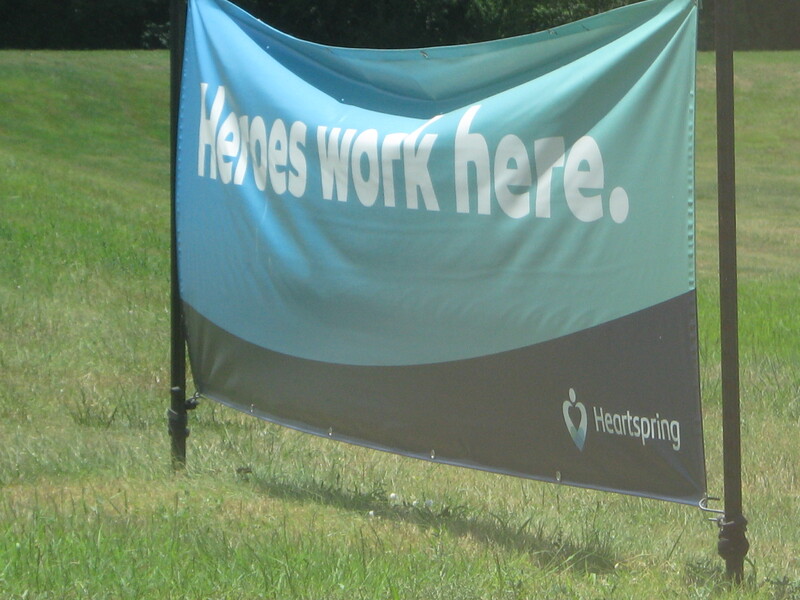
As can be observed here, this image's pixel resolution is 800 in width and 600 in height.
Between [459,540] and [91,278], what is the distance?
709cm

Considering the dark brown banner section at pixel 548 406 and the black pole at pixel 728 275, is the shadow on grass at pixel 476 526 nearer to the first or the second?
the dark brown banner section at pixel 548 406

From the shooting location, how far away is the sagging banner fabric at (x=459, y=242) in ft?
12.0

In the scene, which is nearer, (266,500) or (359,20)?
(266,500)

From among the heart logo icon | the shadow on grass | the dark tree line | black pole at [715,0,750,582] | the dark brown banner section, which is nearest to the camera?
black pole at [715,0,750,582]

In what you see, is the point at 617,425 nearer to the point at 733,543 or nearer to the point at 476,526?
the point at 733,543

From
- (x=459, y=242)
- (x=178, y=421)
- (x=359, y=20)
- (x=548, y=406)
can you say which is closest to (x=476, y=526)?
(x=548, y=406)

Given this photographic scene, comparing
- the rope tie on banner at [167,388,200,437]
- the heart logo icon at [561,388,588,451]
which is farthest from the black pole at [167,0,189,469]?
the heart logo icon at [561,388,588,451]

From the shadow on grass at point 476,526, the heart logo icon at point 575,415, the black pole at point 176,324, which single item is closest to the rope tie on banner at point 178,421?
the black pole at point 176,324

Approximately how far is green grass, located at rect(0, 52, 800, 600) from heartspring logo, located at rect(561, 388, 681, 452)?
454mm

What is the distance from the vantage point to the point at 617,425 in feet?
12.4

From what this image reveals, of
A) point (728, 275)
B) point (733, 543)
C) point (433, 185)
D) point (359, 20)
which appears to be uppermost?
point (359, 20)

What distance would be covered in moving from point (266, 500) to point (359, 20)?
160 ft

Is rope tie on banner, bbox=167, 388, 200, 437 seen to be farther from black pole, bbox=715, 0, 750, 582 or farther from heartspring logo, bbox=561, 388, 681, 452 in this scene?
black pole, bbox=715, 0, 750, 582

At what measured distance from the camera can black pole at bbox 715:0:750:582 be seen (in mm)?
3486
